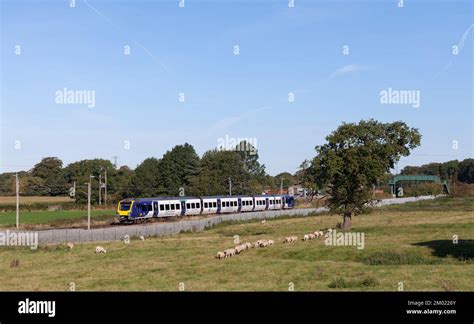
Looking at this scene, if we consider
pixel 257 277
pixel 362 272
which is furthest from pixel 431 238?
pixel 257 277

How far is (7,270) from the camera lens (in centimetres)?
3538

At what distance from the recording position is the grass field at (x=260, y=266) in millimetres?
25500

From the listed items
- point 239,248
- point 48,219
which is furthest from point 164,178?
point 239,248

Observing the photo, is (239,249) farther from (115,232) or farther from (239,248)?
(115,232)

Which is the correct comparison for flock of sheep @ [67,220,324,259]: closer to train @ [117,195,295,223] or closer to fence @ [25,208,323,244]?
fence @ [25,208,323,244]

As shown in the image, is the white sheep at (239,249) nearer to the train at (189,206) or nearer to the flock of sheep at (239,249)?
the flock of sheep at (239,249)

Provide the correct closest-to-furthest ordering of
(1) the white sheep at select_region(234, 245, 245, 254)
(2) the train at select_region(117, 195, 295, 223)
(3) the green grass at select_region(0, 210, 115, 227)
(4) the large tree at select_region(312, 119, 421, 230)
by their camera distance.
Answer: (1) the white sheep at select_region(234, 245, 245, 254) → (4) the large tree at select_region(312, 119, 421, 230) → (2) the train at select_region(117, 195, 295, 223) → (3) the green grass at select_region(0, 210, 115, 227)

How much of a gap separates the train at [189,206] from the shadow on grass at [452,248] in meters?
47.3

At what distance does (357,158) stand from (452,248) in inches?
609

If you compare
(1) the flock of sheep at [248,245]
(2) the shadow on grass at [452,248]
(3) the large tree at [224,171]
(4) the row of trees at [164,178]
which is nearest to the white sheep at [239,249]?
(1) the flock of sheep at [248,245]

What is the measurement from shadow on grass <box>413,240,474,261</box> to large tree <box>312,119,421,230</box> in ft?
40.6

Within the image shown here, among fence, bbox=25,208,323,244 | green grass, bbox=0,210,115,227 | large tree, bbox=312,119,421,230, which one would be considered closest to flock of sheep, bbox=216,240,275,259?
large tree, bbox=312,119,421,230

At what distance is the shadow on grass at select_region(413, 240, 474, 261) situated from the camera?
34031mm
